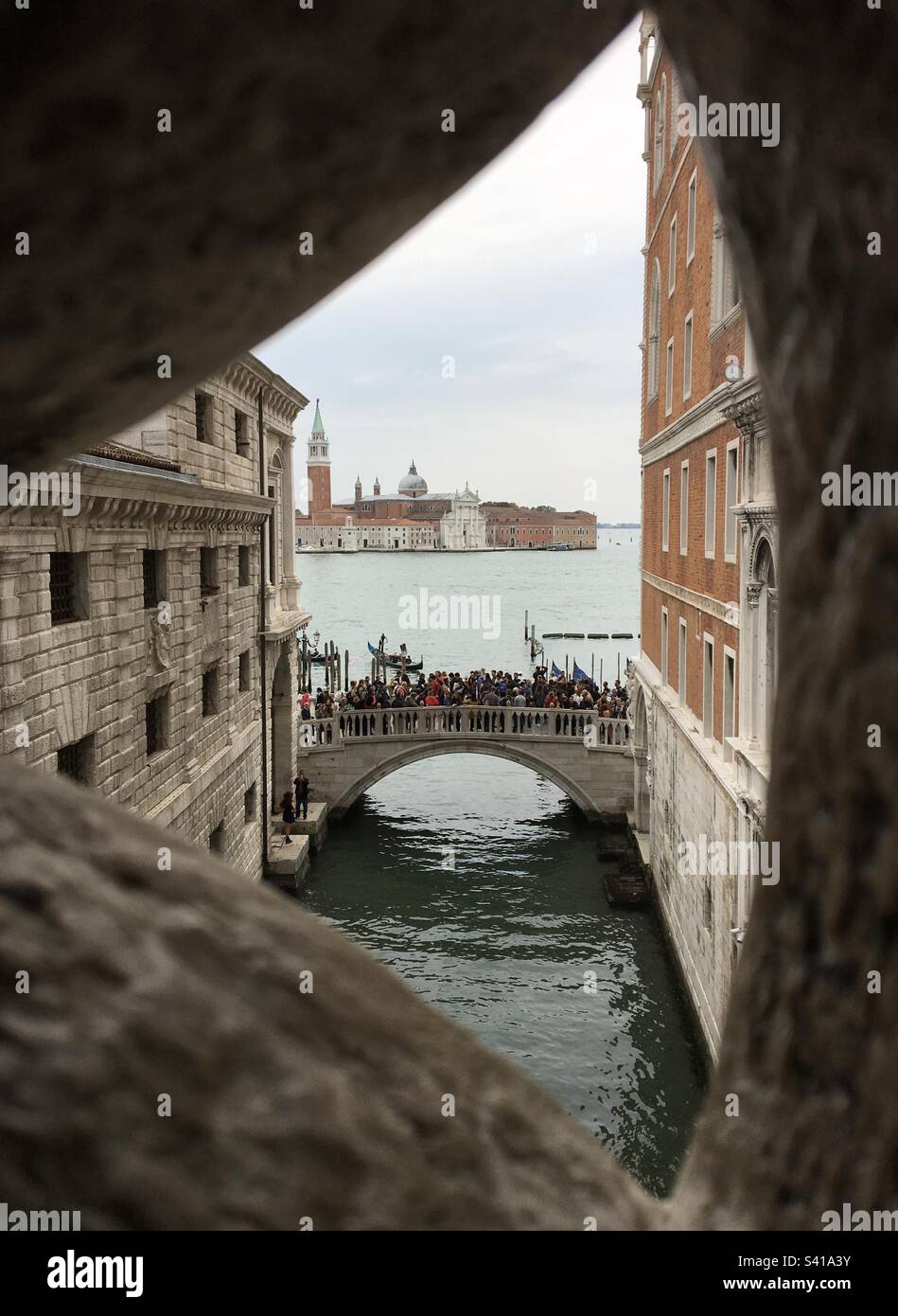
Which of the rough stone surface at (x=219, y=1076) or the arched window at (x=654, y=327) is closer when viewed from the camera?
the rough stone surface at (x=219, y=1076)

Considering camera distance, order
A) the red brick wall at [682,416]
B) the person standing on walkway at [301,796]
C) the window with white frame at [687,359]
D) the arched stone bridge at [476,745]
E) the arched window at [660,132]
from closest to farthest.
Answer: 1. the red brick wall at [682,416]
2. the window with white frame at [687,359]
3. the arched window at [660,132]
4. the person standing on walkway at [301,796]
5. the arched stone bridge at [476,745]

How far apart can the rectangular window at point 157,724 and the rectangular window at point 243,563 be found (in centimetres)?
610

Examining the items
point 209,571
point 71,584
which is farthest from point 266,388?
point 71,584

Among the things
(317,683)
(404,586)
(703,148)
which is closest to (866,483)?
(703,148)

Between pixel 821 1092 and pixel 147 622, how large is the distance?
14442 millimetres

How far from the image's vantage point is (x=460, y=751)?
1234 inches

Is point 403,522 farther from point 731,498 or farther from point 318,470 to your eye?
point 731,498

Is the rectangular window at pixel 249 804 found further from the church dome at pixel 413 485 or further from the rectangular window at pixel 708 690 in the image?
the church dome at pixel 413 485

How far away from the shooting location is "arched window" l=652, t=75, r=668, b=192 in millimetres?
21938

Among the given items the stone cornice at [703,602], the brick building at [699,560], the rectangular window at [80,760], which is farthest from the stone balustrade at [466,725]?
the rectangular window at [80,760]

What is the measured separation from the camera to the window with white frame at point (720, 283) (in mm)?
14477

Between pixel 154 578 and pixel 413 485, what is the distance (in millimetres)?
180522

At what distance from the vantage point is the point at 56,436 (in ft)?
2.61
